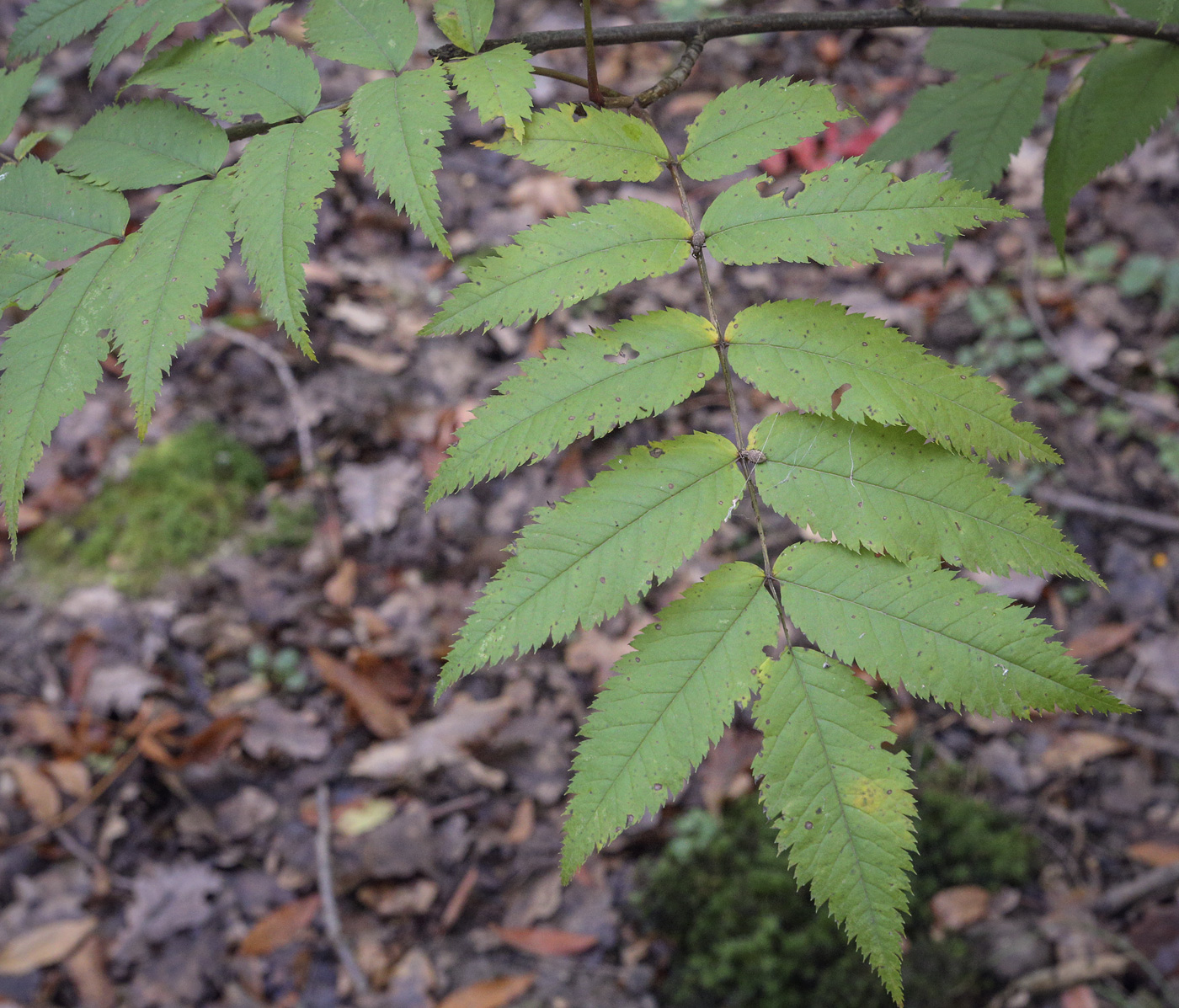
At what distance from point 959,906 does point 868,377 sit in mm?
2035

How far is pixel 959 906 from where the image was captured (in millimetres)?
2410

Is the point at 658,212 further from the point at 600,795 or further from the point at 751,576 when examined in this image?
the point at 600,795

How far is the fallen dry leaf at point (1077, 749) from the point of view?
268cm

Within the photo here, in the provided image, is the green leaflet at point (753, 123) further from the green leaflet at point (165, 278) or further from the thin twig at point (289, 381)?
the thin twig at point (289, 381)

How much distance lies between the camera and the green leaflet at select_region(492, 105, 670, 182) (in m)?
1.22

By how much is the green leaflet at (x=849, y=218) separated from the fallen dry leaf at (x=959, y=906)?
6.86 feet

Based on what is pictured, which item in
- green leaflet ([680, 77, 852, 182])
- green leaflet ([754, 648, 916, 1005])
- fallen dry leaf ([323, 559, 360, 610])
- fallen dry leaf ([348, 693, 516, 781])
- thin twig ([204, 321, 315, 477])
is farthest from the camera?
thin twig ([204, 321, 315, 477])

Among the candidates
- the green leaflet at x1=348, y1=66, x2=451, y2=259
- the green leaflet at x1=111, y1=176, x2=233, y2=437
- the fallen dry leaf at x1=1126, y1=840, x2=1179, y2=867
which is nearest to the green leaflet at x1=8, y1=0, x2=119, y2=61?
the green leaflet at x1=111, y1=176, x2=233, y2=437

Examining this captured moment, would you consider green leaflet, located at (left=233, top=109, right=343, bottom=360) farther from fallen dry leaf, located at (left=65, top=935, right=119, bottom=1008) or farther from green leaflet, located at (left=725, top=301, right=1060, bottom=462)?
fallen dry leaf, located at (left=65, top=935, right=119, bottom=1008)

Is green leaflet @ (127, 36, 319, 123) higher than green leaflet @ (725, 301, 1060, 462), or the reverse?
green leaflet @ (127, 36, 319, 123)

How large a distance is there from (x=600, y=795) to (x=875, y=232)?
84 centimetres

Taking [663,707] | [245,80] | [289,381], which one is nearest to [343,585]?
[289,381]

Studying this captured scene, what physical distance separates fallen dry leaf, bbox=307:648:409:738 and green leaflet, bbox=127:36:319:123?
7.26ft

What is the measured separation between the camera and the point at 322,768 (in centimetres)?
294
